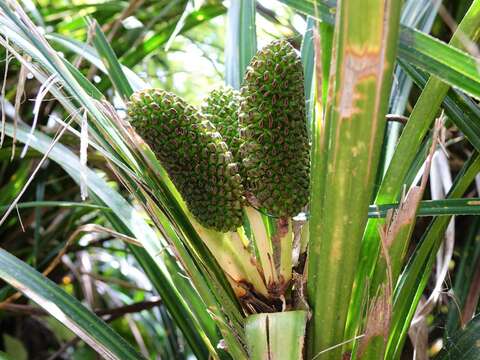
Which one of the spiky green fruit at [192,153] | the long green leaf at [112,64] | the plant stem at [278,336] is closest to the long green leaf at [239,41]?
the long green leaf at [112,64]

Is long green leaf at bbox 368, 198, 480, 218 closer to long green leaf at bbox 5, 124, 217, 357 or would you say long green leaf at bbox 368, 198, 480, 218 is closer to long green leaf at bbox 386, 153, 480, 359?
long green leaf at bbox 386, 153, 480, 359

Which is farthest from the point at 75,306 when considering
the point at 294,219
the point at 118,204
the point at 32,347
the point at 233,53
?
the point at 32,347

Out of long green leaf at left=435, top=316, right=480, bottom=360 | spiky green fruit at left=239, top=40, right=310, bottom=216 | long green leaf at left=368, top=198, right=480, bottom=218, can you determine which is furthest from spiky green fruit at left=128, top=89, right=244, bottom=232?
long green leaf at left=435, top=316, right=480, bottom=360

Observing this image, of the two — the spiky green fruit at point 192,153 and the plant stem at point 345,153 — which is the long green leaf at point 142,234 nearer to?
the spiky green fruit at point 192,153

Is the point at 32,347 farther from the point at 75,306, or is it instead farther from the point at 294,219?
the point at 294,219

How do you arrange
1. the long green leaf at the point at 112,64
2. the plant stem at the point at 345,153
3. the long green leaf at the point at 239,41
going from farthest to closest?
the long green leaf at the point at 239,41, the long green leaf at the point at 112,64, the plant stem at the point at 345,153

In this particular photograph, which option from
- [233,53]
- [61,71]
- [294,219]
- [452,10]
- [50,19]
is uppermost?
[50,19]
